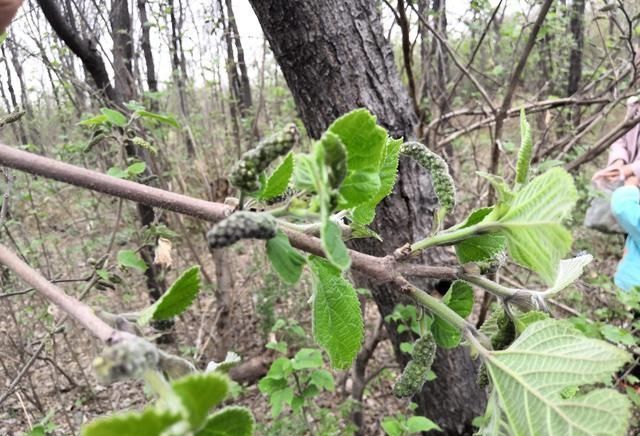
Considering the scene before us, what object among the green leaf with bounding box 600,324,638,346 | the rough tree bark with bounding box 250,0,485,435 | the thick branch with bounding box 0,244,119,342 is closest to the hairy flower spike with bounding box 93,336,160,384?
the thick branch with bounding box 0,244,119,342

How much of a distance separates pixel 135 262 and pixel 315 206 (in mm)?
A: 1721

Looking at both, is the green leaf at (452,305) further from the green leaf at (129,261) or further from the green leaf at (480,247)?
the green leaf at (129,261)

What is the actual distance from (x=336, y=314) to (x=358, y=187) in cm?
26

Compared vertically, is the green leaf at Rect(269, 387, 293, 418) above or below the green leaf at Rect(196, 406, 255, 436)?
below

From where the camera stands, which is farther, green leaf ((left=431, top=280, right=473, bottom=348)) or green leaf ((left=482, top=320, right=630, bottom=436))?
green leaf ((left=431, top=280, right=473, bottom=348))

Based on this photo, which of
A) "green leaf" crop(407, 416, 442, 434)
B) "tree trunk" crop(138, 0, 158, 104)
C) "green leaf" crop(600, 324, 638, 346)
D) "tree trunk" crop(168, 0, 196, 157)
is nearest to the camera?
"green leaf" crop(407, 416, 442, 434)

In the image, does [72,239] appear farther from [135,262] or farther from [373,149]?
[373,149]

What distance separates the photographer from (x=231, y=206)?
662 mm

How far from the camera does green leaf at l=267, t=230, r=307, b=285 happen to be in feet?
1.89

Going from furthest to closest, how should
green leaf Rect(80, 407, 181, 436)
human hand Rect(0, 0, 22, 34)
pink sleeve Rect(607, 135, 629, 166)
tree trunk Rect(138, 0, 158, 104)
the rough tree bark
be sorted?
1. tree trunk Rect(138, 0, 158, 104)
2. pink sleeve Rect(607, 135, 629, 166)
3. the rough tree bark
4. human hand Rect(0, 0, 22, 34)
5. green leaf Rect(80, 407, 181, 436)

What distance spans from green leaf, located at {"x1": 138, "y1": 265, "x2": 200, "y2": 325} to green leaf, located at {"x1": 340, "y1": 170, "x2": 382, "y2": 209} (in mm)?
188

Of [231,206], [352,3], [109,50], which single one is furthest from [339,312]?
[109,50]

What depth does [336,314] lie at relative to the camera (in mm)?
786

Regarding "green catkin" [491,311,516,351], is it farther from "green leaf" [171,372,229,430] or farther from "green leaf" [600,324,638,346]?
"green leaf" [600,324,638,346]
